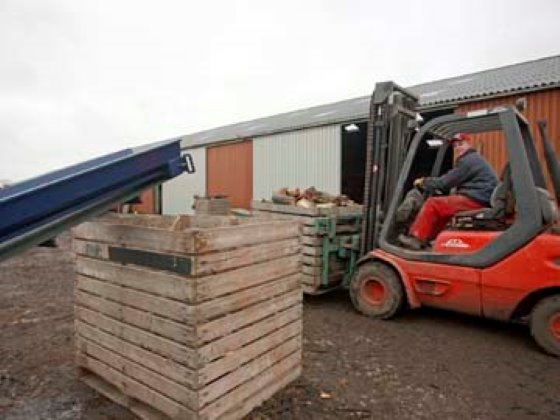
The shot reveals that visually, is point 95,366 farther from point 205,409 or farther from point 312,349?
point 312,349

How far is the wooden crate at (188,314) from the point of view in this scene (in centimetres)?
266

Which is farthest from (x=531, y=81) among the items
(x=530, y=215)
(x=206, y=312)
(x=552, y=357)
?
(x=206, y=312)

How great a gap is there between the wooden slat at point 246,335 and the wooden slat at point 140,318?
148mm

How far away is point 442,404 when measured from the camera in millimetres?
3350

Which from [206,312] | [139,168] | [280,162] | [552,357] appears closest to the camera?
[206,312]

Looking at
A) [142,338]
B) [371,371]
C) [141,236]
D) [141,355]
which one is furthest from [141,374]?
[371,371]

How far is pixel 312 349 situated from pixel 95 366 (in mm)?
2021

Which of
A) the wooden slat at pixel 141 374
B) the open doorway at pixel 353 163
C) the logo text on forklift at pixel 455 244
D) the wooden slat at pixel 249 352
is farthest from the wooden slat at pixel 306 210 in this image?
the open doorway at pixel 353 163

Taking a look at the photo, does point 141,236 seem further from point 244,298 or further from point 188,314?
point 244,298

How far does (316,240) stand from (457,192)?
6.14ft

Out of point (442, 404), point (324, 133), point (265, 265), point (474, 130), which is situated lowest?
point (442, 404)

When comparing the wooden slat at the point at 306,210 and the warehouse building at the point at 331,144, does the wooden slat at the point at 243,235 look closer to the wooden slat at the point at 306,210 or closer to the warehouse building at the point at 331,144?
the wooden slat at the point at 306,210

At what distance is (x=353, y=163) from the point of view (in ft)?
52.8

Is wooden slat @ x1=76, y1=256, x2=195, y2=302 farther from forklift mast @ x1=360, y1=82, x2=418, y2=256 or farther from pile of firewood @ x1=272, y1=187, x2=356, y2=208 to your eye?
forklift mast @ x1=360, y1=82, x2=418, y2=256
